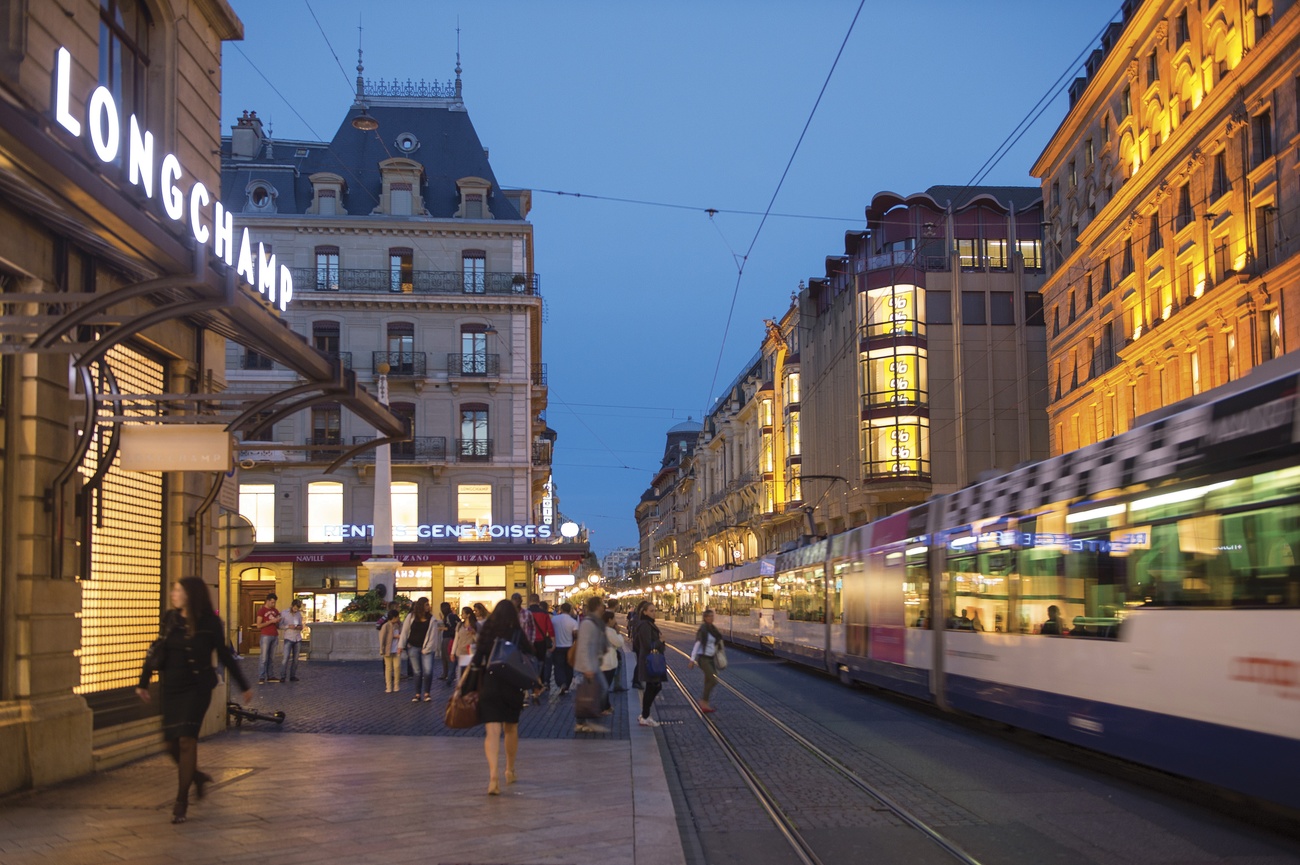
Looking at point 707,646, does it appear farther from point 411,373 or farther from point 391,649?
point 411,373

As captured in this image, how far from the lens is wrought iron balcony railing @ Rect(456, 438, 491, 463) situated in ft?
168

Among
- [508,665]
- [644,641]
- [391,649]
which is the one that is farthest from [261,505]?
[508,665]

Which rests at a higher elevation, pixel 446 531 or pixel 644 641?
pixel 446 531

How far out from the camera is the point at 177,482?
14.9 m

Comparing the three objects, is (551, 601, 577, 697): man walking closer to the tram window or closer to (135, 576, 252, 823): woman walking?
the tram window

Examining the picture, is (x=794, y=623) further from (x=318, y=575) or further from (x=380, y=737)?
(x=318, y=575)

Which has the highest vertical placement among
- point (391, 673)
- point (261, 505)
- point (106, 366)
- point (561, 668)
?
point (261, 505)

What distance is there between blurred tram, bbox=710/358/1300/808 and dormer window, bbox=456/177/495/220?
37202 millimetres

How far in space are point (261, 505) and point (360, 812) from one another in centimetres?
4292

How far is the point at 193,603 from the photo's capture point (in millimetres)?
9719

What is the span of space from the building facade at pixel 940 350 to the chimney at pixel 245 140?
27169 millimetres

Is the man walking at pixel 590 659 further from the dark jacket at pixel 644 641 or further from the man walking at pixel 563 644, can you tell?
the man walking at pixel 563 644

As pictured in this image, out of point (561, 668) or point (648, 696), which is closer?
point (648, 696)

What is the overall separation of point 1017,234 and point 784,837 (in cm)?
5120
